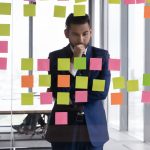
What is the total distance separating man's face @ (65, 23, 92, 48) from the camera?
1.68 m

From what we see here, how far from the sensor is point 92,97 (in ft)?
5.50

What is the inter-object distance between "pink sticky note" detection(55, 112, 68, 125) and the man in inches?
0.6

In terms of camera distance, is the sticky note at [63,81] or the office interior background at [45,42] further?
the office interior background at [45,42]

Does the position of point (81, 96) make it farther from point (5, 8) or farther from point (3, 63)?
point (5, 8)

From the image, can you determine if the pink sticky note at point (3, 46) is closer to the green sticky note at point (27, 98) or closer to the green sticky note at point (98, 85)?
the green sticky note at point (27, 98)

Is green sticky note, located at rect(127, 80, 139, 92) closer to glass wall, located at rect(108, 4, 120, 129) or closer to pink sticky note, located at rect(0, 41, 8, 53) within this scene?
glass wall, located at rect(108, 4, 120, 129)

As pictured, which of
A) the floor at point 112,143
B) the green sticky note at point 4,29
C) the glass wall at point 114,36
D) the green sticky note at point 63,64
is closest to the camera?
the green sticky note at point 63,64

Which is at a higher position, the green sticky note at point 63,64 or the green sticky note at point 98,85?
the green sticky note at point 63,64

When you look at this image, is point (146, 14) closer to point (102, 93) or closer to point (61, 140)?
point (102, 93)

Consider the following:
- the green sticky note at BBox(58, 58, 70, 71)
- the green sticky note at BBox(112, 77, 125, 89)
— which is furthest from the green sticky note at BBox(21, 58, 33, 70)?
the green sticky note at BBox(112, 77, 125, 89)

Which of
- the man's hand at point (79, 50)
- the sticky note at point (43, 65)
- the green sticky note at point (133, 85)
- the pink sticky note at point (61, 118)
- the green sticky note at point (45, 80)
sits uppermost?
the man's hand at point (79, 50)

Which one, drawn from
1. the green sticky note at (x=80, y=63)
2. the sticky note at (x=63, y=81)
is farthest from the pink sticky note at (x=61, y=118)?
the green sticky note at (x=80, y=63)

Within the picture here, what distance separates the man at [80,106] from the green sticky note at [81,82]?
0.02 m

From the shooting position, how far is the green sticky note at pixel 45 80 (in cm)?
183
